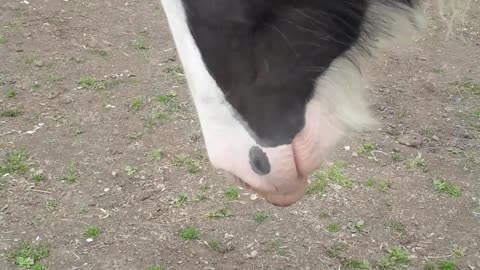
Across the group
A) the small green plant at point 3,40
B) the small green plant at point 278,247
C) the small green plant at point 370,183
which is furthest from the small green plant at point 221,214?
the small green plant at point 3,40

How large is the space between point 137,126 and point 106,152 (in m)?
0.25

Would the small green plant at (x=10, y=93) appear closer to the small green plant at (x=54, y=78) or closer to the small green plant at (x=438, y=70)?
Result: the small green plant at (x=54, y=78)

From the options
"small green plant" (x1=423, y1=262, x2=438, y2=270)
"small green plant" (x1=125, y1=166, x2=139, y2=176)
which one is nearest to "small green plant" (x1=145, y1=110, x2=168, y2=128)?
"small green plant" (x1=125, y1=166, x2=139, y2=176)

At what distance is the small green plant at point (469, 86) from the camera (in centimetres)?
392

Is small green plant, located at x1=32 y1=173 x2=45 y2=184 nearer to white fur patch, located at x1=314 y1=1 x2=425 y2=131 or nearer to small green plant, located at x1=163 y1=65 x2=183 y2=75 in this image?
small green plant, located at x1=163 y1=65 x2=183 y2=75

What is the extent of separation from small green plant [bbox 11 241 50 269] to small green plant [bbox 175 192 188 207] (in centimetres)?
60

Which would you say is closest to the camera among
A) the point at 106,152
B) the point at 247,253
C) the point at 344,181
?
the point at 247,253

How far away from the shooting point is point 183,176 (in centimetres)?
333

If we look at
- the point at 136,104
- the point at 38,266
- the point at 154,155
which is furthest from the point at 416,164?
the point at 38,266

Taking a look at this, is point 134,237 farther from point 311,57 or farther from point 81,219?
point 311,57

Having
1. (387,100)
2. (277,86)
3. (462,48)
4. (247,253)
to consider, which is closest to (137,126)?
(247,253)

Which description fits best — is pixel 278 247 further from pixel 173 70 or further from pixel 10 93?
pixel 10 93

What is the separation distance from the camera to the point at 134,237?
3.02 m

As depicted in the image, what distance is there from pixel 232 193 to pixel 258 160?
1806mm
